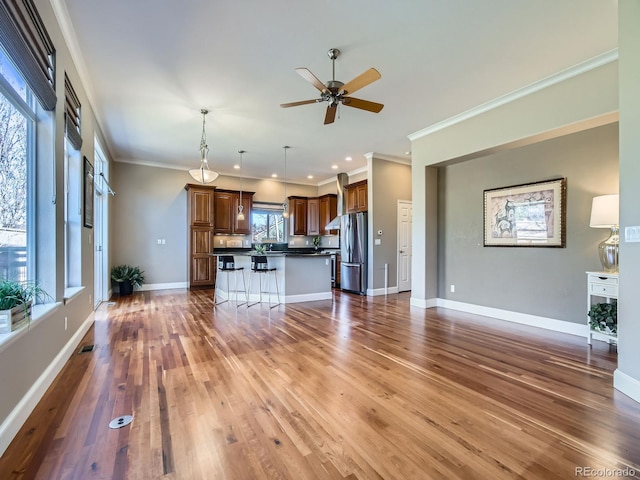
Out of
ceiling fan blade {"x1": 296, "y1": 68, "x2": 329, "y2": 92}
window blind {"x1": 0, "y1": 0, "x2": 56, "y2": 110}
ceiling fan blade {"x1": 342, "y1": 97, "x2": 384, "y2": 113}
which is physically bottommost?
window blind {"x1": 0, "y1": 0, "x2": 56, "y2": 110}

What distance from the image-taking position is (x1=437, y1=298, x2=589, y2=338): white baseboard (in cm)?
367

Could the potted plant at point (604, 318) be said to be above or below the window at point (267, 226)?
below

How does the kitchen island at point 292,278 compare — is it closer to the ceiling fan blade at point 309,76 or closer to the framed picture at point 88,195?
the framed picture at point 88,195

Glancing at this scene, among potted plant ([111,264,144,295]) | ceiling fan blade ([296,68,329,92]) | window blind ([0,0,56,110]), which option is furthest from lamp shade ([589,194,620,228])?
potted plant ([111,264,144,295])

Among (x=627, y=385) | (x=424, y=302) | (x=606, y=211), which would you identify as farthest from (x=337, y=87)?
(x=424, y=302)

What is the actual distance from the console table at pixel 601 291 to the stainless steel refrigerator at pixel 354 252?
381cm

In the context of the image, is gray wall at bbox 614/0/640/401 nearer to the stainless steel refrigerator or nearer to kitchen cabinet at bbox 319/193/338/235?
the stainless steel refrigerator

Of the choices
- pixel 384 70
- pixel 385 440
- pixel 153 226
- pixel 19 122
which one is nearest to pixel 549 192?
pixel 384 70

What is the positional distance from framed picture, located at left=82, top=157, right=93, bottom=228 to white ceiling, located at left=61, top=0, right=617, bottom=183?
0.93 metres

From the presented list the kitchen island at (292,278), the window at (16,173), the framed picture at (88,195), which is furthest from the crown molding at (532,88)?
the framed picture at (88,195)

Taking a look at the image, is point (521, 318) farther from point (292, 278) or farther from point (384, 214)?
point (292, 278)

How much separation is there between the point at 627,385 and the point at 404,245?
488 cm

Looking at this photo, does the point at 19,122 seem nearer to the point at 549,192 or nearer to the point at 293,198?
the point at 549,192

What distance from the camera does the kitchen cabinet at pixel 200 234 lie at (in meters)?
7.34
